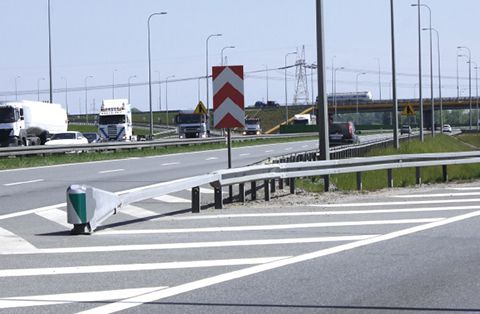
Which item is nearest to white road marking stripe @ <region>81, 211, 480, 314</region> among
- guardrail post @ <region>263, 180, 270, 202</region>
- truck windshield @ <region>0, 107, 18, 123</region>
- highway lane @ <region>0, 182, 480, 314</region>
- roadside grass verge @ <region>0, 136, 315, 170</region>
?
highway lane @ <region>0, 182, 480, 314</region>

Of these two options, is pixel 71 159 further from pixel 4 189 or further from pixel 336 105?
pixel 336 105

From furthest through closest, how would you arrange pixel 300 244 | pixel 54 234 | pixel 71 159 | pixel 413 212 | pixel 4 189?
pixel 71 159
pixel 4 189
pixel 413 212
pixel 54 234
pixel 300 244

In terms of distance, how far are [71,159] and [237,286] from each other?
1224 inches

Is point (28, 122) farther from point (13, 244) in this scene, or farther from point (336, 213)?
point (13, 244)

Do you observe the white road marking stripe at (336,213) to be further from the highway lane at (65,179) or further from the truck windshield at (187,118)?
the truck windshield at (187,118)

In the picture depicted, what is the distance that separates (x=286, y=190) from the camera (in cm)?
2097

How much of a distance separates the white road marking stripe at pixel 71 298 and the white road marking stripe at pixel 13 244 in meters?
3.05

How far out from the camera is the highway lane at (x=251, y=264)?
27.0ft

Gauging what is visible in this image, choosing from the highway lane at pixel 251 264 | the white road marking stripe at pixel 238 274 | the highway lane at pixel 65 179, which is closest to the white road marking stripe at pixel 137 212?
the highway lane at pixel 251 264

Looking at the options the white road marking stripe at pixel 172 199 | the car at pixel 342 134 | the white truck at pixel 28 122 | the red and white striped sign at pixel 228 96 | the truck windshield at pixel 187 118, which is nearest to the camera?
the red and white striped sign at pixel 228 96

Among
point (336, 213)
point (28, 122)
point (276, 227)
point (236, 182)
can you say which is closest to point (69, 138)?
point (28, 122)

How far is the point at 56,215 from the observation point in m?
16.1

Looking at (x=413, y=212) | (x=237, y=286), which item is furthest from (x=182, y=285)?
(x=413, y=212)

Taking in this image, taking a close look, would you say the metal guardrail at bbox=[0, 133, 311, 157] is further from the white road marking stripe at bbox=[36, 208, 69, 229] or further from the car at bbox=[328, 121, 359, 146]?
the white road marking stripe at bbox=[36, 208, 69, 229]
